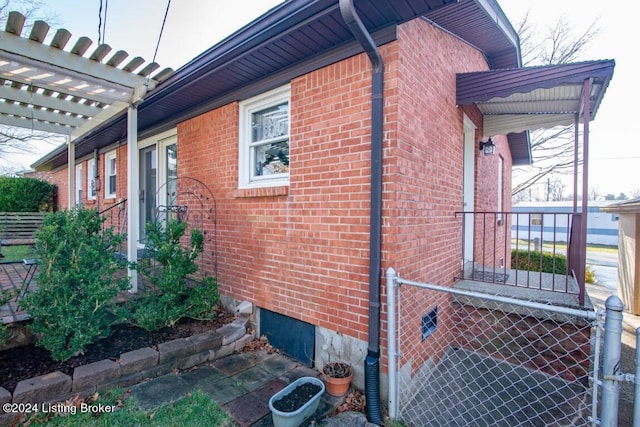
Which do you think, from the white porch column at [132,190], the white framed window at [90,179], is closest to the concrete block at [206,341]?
the white porch column at [132,190]

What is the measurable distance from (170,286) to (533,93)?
17.7 ft

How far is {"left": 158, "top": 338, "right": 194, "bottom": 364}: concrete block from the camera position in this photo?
10.0ft

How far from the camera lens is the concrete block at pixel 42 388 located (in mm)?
2340

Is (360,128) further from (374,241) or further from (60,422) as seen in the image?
(60,422)

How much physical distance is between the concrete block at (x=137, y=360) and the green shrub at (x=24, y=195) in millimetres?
13625

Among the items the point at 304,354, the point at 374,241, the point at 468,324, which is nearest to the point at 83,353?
the point at 304,354

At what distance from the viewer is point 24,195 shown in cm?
1255

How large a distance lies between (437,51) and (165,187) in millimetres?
5275

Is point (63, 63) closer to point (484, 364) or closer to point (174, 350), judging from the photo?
point (174, 350)

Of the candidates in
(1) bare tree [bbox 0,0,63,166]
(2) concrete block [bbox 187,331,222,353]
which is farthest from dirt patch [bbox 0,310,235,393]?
(1) bare tree [bbox 0,0,63,166]

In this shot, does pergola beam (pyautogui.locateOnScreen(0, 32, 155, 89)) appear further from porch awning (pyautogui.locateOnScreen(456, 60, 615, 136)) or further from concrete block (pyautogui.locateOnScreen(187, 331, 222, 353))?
porch awning (pyautogui.locateOnScreen(456, 60, 615, 136))

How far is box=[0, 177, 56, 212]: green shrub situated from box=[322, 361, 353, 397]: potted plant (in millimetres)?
15072

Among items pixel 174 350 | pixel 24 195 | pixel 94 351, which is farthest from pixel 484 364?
pixel 24 195

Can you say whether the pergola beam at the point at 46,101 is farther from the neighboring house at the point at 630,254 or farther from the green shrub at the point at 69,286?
the neighboring house at the point at 630,254
